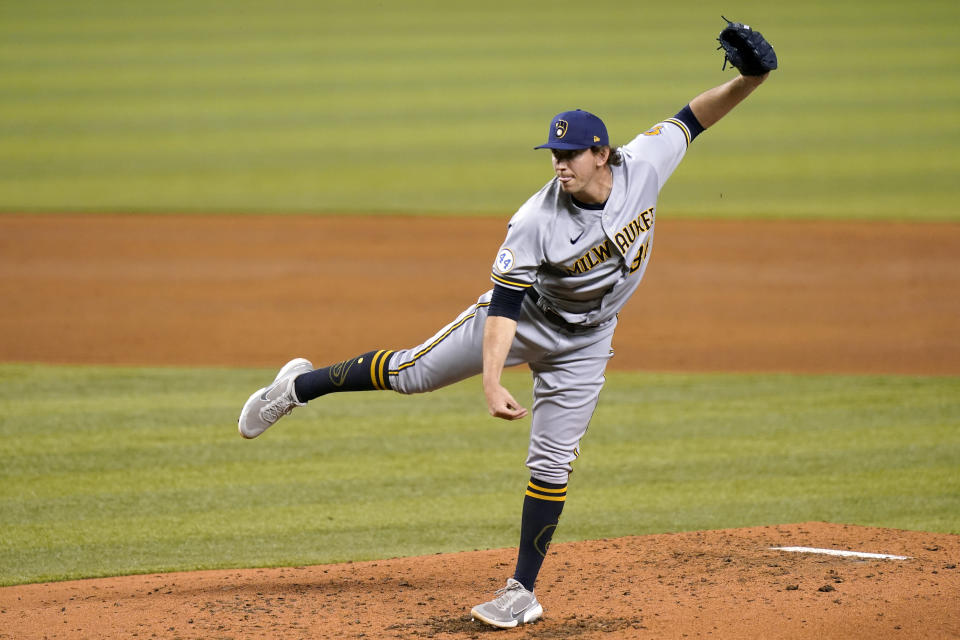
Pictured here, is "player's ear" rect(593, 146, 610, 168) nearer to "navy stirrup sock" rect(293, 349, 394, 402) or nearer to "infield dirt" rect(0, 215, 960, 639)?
"navy stirrup sock" rect(293, 349, 394, 402)

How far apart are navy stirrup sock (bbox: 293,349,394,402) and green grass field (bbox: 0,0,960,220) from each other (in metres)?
12.8

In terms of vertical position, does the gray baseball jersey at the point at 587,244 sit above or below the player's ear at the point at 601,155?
below

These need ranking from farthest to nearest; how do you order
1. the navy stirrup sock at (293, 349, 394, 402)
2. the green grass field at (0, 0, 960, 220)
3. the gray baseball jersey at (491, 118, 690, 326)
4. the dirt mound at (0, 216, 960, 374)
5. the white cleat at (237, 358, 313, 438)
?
the green grass field at (0, 0, 960, 220), the dirt mound at (0, 216, 960, 374), the white cleat at (237, 358, 313, 438), the navy stirrup sock at (293, 349, 394, 402), the gray baseball jersey at (491, 118, 690, 326)

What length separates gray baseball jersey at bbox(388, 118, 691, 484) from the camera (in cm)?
454

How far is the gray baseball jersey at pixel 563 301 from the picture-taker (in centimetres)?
454

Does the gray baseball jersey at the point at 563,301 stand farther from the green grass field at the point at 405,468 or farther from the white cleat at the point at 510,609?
the green grass field at the point at 405,468

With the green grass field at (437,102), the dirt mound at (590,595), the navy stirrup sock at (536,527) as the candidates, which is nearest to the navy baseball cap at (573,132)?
the navy stirrup sock at (536,527)

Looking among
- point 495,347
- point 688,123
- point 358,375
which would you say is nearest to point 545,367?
point 495,347

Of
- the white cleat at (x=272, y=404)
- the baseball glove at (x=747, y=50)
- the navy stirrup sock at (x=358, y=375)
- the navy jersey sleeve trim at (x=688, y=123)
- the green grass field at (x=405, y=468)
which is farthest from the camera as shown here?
the green grass field at (x=405, y=468)

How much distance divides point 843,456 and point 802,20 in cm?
2473

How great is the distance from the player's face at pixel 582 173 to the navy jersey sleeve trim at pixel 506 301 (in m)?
0.44

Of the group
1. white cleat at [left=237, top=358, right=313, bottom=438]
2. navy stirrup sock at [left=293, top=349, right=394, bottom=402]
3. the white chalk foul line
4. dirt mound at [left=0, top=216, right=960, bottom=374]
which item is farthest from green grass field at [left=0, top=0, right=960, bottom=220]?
navy stirrup sock at [left=293, top=349, right=394, bottom=402]

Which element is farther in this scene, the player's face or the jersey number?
the jersey number

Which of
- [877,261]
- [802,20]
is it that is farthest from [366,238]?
[802,20]
